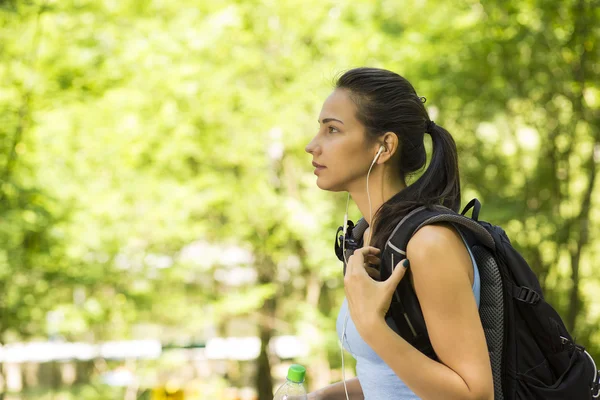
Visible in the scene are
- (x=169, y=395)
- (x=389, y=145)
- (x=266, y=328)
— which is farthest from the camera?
(x=266, y=328)

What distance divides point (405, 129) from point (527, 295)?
486 mm

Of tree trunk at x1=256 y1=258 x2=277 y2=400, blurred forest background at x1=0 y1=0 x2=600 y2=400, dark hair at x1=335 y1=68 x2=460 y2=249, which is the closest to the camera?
dark hair at x1=335 y1=68 x2=460 y2=249

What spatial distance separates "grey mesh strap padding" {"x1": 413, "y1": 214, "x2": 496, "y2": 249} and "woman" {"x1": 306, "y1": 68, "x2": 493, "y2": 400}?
18mm

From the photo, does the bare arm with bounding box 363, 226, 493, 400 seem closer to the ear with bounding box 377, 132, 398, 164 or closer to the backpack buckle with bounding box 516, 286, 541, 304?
the backpack buckle with bounding box 516, 286, 541, 304

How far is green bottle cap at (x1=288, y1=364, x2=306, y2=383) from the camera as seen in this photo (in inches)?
69.2

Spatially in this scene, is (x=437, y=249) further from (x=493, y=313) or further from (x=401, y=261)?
(x=493, y=313)

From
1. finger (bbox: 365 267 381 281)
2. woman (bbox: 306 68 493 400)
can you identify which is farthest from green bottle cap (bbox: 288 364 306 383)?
finger (bbox: 365 267 381 281)

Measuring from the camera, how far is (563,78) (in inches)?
329

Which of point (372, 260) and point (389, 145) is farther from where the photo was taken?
point (389, 145)

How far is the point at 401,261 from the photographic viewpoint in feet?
4.65

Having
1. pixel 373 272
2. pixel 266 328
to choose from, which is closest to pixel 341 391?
pixel 373 272

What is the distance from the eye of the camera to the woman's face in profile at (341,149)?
5.54 feet

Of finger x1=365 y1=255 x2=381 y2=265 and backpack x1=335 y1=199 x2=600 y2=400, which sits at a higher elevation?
finger x1=365 y1=255 x2=381 y2=265

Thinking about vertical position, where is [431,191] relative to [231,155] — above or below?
below
